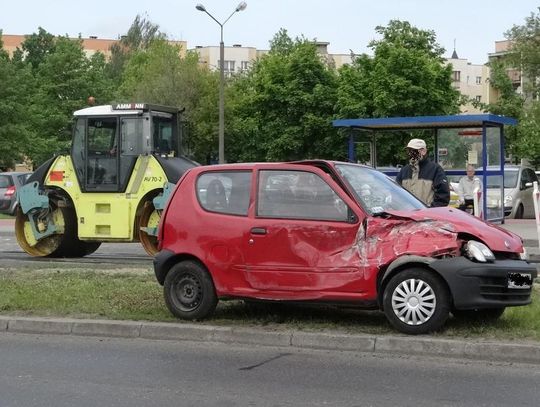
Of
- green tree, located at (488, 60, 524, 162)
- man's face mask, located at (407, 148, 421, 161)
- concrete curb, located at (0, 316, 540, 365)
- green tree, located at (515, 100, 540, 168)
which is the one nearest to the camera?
concrete curb, located at (0, 316, 540, 365)

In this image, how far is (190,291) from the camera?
28.5ft

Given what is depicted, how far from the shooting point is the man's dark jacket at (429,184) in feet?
34.2

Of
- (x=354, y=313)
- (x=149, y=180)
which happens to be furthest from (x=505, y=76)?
(x=354, y=313)

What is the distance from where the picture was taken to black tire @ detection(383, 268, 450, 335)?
24.9ft

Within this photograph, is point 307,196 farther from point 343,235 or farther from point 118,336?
point 118,336

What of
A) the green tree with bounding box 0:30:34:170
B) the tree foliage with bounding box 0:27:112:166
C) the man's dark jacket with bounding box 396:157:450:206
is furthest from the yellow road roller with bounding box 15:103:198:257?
the green tree with bounding box 0:30:34:170

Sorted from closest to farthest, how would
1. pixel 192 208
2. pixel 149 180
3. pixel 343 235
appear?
pixel 343 235, pixel 192 208, pixel 149 180

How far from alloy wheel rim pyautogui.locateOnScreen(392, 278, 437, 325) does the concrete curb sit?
183mm

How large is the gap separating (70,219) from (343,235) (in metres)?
8.77

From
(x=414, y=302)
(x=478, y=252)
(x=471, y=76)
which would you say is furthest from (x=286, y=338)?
(x=471, y=76)

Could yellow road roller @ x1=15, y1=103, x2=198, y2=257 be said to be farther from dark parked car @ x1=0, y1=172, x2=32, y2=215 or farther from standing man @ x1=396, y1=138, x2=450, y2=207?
dark parked car @ x1=0, y1=172, x2=32, y2=215

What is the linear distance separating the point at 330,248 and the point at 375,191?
83 cm

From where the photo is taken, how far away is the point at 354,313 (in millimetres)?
8969

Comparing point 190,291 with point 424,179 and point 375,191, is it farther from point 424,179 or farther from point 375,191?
point 424,179
